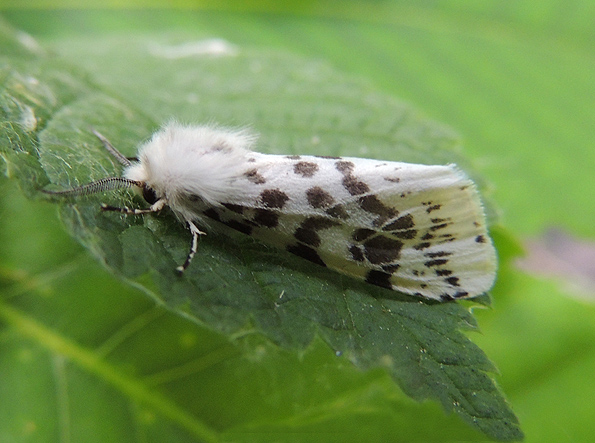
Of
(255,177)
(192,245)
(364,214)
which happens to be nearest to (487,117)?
(364,214)

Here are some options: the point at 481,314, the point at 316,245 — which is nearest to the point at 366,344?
the point at 316,245

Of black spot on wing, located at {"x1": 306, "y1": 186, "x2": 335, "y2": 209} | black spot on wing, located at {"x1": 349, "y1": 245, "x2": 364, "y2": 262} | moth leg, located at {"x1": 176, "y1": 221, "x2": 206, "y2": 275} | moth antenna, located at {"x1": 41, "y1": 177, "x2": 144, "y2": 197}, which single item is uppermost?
black spot on wing, located at {"x1": 306, "y1": 186, "x2": 335, "y2": 209}

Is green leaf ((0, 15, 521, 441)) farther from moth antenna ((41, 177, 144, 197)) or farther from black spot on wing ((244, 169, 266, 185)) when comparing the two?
black spot on wing ((244, 169, 266, 185))

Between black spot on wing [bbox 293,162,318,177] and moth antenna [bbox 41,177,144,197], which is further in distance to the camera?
black spot on wing [bbox 293,162,318,177]

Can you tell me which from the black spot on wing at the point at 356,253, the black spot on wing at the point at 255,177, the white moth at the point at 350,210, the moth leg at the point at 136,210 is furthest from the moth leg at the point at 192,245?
the black spot on wing at the point at 356,253

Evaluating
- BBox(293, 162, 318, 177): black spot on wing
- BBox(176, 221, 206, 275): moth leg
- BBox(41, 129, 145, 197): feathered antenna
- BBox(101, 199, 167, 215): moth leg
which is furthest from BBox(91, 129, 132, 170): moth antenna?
BBox(293, 162, 318, 177): black spot on wing

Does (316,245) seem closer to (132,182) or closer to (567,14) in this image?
(132,182)

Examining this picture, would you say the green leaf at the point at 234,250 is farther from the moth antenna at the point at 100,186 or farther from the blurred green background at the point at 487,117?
the blurred green background at the point at 487,117

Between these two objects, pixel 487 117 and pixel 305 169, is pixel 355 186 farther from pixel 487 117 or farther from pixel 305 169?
pixel 487 117
